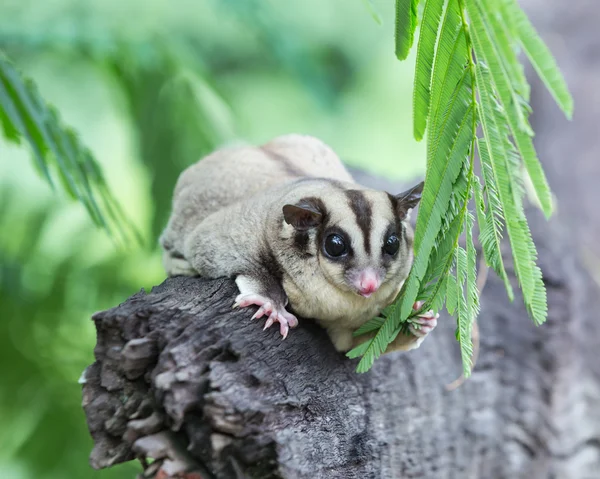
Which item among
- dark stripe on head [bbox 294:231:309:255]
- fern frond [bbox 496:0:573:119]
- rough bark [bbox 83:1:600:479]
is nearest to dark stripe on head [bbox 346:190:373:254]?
dark stripe on head [bbox 294:231:309:255]

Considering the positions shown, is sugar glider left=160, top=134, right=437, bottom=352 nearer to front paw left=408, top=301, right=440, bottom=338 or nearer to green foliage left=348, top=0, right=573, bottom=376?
front paw left=408, top=301, right=440, bottom=338

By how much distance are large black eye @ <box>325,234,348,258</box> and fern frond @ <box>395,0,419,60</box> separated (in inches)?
35.2

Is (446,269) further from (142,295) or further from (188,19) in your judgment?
(188,19)

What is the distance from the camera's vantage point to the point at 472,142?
213 centimetres

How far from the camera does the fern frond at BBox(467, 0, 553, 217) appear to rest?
70.2 inches

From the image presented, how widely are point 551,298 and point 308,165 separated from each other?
5.71ft

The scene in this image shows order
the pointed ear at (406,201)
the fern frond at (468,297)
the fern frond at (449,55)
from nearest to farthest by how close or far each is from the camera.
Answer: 1. the fern frond at (449,55)
2. the fern frond at (468,297)
3. the pointed ear at (406,201)

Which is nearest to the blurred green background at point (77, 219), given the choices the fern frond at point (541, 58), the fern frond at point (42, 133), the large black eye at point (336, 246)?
the fern frond at point (42, 133)

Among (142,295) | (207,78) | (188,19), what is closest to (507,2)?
(142,295)

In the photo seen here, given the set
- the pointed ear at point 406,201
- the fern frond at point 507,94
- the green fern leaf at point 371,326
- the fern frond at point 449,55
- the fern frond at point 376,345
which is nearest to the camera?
the fern frond at point 507,94

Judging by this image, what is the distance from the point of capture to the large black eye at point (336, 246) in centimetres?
289

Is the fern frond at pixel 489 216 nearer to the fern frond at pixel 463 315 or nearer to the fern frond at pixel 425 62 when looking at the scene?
the fern frond at pixel 463 315

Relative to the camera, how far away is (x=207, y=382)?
2.25 metres

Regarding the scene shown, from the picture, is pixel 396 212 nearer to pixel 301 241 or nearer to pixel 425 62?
pixel 301 241
